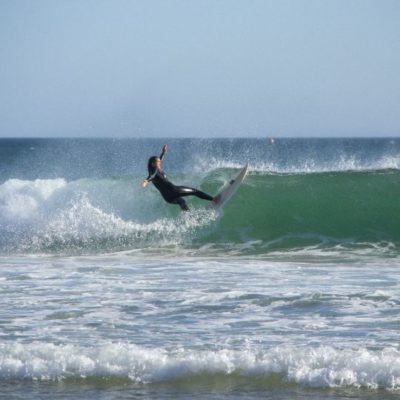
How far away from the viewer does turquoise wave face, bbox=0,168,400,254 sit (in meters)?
17.7

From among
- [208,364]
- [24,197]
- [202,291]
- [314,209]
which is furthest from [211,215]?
[208,364]

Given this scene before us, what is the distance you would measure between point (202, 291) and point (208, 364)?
317 centimetres

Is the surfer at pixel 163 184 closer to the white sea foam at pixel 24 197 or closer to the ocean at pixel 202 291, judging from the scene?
the ocean at pixel 202 291

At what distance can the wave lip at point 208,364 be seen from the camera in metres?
7.57

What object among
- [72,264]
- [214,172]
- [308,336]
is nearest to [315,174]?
[214,172]

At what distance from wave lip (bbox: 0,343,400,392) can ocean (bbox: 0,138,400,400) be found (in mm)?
13

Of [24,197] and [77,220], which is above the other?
[24,197]

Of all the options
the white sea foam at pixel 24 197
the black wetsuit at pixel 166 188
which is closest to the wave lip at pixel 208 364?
the black wetsuit at pixel 166 188

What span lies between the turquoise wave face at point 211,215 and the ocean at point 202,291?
45 millimetres

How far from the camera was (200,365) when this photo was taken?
789 cm

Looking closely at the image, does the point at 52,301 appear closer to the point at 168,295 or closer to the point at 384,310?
the point at 168,295

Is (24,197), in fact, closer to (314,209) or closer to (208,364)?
(314,209)

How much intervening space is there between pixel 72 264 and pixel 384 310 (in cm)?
599

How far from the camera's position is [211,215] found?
18953mm
